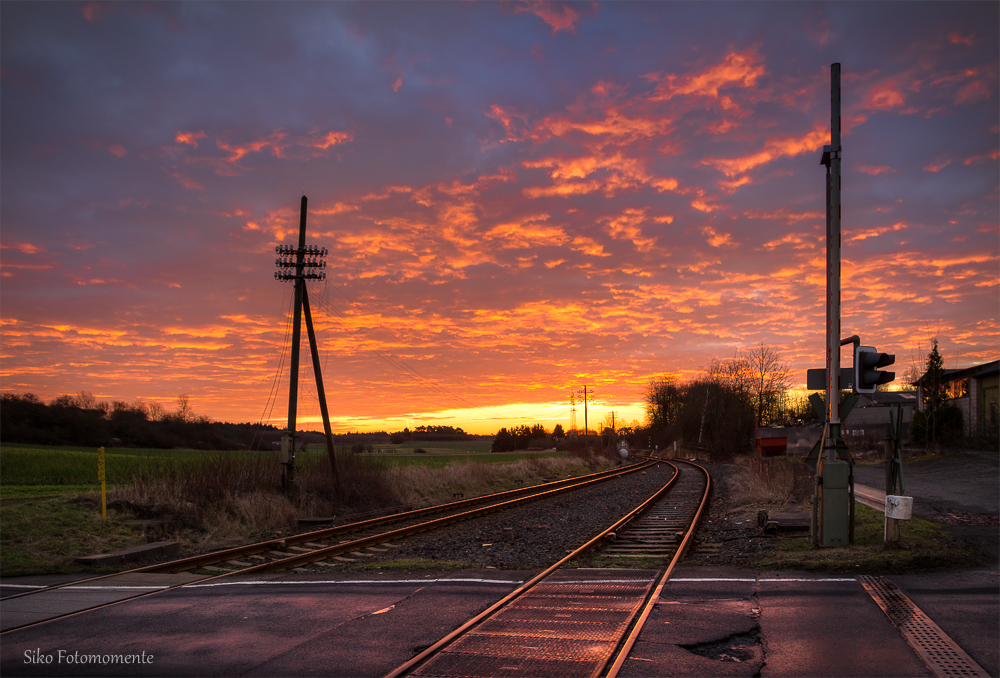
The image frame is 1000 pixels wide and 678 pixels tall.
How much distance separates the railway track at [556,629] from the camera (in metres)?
5.07

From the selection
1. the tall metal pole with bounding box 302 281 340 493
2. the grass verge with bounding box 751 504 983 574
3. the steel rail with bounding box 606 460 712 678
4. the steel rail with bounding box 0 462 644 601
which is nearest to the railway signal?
the grass verge with bounding box 751 504 983 574

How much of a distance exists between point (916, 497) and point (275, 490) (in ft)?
61.0

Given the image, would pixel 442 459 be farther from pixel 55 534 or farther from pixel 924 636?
pixel 924 636

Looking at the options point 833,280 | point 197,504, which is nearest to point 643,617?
point 833,280

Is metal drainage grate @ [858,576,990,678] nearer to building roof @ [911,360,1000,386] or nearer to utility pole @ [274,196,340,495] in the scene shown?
utility pole @ [274,196,340,495]

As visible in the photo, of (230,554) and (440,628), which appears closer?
(440,628)

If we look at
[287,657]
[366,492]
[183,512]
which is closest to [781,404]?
[366,492]

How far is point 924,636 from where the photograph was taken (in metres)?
5.54

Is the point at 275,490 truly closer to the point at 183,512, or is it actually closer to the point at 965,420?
the point at 183,512

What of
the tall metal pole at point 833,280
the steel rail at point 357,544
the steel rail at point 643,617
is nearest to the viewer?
the steel rail at point 643,617

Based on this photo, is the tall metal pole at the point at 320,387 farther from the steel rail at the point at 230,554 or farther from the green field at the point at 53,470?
the green field at the point at 53,470

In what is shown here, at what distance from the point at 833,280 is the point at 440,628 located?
8120mm

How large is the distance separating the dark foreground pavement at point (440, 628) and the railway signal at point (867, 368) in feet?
8.82

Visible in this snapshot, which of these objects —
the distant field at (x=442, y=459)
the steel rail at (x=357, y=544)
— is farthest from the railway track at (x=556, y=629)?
the distant field at (x=442, y=459)
